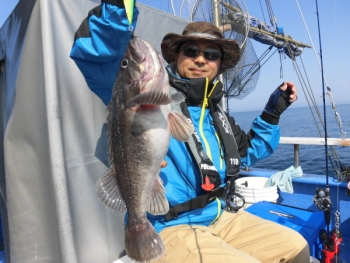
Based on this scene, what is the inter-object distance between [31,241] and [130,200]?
62.5 inches

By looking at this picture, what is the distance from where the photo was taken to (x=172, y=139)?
246 centimetres

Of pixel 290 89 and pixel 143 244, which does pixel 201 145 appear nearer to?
pixel 143 244

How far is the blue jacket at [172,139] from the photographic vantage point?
1904 mm

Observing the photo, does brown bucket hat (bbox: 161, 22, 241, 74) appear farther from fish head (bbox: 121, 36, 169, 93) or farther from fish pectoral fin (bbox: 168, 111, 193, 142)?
fish pectoral fin (bbox: 168, 111, 193, 142)

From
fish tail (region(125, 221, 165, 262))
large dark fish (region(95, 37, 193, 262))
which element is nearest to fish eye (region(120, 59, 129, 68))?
large dark fish (region(95, 37, 193, 262))

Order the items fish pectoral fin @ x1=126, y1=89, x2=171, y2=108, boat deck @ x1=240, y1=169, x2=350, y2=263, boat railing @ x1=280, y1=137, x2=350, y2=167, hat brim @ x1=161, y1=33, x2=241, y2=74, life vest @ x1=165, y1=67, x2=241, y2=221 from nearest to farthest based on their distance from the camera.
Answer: fish pectoral fin @ x1=126, y1=89, x2=171, y2=108 < life vest @ x1=165, y1=67, x2=241, y2=221 < hat brim @ x1=161, y1=33, x2=241, y2=74 < boat deck @ x1=240, y1=169, x2=350, y2=263 < boat railing @ x1=280, y1=137, x2=350, y2=167

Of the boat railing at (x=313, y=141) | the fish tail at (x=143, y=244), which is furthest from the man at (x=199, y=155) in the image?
the boat railing at (x=313, y=141)

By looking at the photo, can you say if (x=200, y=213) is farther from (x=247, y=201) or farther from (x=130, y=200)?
(x=247, y=201)

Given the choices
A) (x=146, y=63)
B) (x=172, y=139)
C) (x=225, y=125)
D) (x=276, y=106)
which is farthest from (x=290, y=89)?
(x=146, y=63)

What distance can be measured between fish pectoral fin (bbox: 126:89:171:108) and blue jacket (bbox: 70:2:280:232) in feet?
1.82

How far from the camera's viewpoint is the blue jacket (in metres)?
1.90

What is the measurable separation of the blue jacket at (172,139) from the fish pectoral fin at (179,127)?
21.8 inches

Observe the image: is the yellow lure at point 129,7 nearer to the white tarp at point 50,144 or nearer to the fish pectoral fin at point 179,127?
the fish pectoral fin at point 179,127

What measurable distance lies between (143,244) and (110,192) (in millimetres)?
416
